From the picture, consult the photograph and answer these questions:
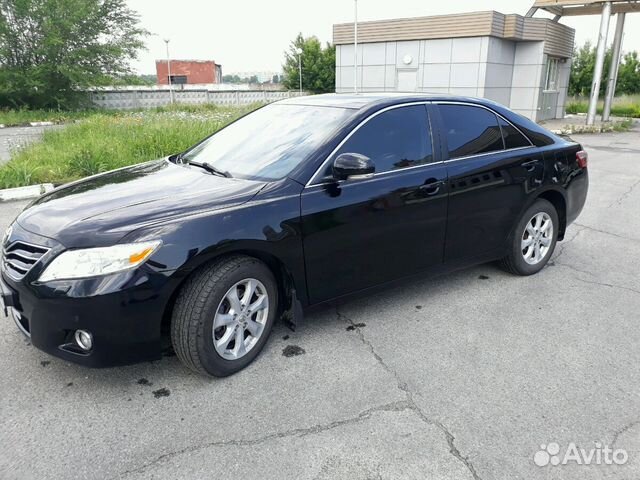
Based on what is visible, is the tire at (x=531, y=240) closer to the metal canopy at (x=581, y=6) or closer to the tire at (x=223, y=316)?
the tire at (x=223, y=316)

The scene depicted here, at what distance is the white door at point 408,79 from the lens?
22828mm

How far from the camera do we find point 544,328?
3762 millimetres

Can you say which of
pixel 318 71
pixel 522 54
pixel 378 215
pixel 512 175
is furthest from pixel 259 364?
pixel 318 71

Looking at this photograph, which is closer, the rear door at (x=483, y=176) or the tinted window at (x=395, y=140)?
the tinted window at (x=395, y=140)

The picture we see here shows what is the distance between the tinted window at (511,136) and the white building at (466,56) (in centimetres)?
1787

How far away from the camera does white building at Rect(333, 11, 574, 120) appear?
20.9 m

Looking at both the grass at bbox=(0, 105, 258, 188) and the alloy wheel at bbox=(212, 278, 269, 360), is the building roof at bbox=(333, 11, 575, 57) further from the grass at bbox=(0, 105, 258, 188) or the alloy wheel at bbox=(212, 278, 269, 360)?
the alloy wheel at bbox=(212, 278, 269, 360)

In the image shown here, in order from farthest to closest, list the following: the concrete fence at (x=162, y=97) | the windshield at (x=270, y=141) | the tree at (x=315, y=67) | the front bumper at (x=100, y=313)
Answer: the tree at (x=315, y=67)
the concrete fence at (x=162, y=97)
the windshield at (x=270, y=141)
the front bumper at (x=100, y=313)

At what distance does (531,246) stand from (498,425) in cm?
241

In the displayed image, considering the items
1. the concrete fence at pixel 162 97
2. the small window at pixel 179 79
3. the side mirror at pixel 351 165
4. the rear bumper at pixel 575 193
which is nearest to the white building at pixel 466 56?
the concrete fence at pixel 162 97

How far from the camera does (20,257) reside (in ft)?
9.36

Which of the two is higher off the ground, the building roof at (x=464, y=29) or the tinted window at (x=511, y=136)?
the building roof at (x=464, y=29)

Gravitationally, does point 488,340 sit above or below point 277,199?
below

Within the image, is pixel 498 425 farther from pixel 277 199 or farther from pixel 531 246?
pixel 531 246
